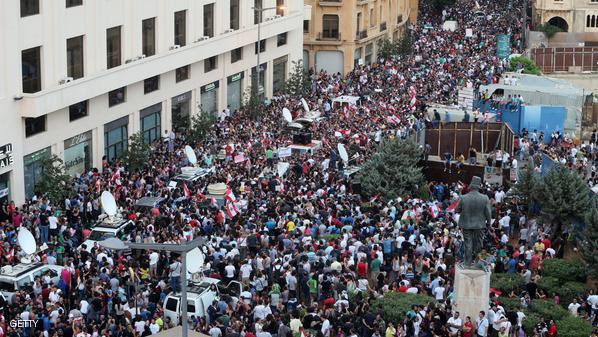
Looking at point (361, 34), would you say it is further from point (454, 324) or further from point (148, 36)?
point (454, 324)

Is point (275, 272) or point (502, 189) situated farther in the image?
point (502, 189)

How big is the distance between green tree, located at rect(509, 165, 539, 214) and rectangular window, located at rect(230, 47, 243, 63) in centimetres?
2582

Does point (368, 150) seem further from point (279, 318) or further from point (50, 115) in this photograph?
point (279, 318)

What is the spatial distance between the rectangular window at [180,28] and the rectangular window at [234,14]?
19.4ft

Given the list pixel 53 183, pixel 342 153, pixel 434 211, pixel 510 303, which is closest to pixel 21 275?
pixel 53 183

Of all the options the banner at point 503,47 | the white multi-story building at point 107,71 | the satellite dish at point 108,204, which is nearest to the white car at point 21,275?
the satellite dish at point 108,204

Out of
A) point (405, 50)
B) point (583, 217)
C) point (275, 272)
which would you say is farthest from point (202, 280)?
point (405, 50)

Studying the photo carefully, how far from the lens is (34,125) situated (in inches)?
1853

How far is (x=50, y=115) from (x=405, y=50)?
43540 mm

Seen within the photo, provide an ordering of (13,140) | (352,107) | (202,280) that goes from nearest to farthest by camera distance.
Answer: (202,280), (13,140), (352,107)

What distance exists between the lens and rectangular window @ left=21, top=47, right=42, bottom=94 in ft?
152

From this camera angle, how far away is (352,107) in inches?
2574

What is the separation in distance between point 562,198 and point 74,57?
2128 centimetres

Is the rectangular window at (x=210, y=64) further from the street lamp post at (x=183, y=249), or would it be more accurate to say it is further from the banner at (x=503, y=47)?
the street lamp post at (x=183, y=249)
